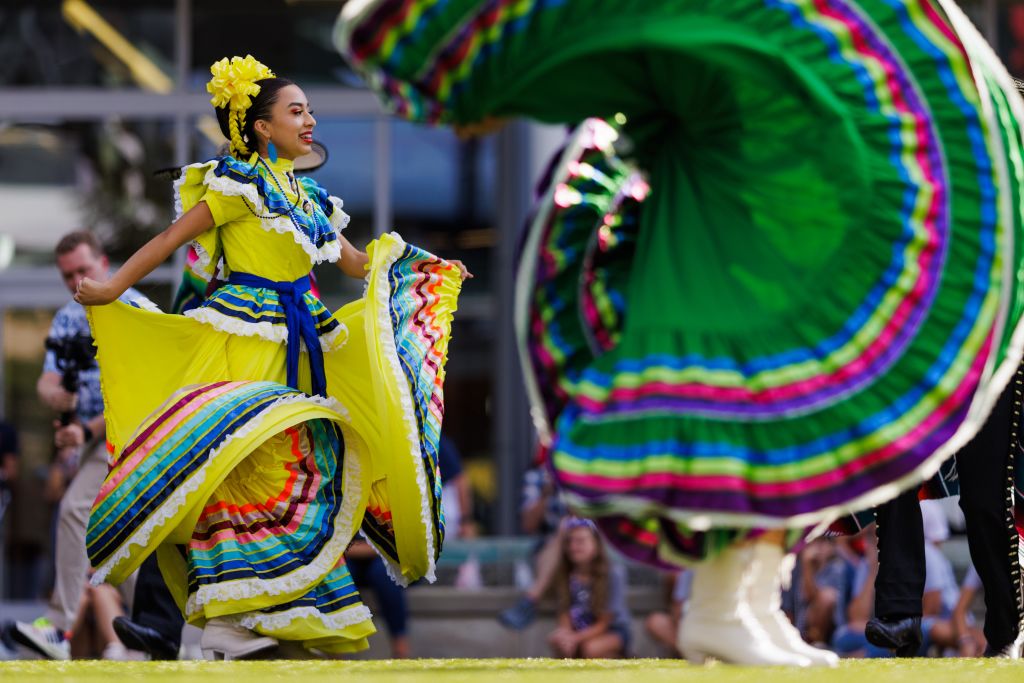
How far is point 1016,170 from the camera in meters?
3.73

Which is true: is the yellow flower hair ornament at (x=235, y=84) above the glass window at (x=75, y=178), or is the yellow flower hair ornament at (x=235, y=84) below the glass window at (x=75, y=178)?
below

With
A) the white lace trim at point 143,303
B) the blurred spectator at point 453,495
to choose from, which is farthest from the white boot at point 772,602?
the blurred spectator at point 453,495

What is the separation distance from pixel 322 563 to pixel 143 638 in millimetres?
1037

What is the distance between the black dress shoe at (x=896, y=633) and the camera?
497cm

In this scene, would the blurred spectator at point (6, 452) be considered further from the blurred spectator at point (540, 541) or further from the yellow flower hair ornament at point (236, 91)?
the yellow flower hair ornament at point (236, 91)

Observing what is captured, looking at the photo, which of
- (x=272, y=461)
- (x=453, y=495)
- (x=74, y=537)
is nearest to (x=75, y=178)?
(x=453, y=495)

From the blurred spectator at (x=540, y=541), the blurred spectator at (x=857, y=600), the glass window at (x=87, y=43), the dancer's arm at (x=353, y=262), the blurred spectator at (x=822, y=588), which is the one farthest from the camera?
the glass window at (x=87, y=43)

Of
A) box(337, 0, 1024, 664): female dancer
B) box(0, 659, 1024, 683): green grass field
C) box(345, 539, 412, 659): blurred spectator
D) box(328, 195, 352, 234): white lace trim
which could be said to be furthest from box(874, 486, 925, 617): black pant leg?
box(345, 539, 412, 659): blurred spectator

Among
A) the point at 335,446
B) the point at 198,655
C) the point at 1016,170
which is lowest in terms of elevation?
the point at 198,655

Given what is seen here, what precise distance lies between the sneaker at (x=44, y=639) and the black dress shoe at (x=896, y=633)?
3.09 metres

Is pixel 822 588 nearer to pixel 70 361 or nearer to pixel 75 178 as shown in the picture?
pixel 70 361

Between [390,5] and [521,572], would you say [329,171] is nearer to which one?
[521,572]

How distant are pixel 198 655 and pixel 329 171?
164 inches

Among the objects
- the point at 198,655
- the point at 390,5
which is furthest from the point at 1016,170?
the point at 198,655
